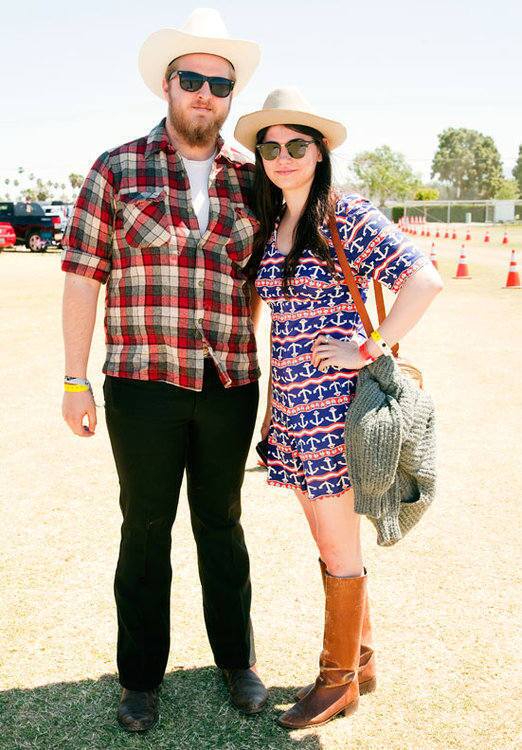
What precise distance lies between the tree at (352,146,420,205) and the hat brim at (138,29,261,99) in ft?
386

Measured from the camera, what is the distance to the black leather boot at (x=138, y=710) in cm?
274

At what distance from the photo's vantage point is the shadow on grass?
8.73 ft

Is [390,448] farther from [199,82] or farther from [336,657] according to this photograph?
[199,82]

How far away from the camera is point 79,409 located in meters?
2.88

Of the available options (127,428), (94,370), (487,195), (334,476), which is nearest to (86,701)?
(127,428)

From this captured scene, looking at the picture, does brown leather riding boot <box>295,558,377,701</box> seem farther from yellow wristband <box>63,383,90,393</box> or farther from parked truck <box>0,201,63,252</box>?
parked truck <box>0,201,63,252</box>

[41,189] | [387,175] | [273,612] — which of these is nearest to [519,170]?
[387,175]

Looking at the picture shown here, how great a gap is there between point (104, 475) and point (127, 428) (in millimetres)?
2718

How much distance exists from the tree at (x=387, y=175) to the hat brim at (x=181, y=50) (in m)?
118

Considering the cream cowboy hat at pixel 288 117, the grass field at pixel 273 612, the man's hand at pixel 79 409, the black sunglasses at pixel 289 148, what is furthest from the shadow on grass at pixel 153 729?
the cream cowboy hat at pixel 288 117

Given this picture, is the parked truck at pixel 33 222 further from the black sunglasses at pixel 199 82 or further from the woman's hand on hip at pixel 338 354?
the woman's hand on hip at pixel 338 354

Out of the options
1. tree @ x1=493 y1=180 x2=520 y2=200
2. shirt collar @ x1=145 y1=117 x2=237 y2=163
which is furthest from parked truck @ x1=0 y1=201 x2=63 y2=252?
tree @ x1=493 y1=180 x2=520 y2=200

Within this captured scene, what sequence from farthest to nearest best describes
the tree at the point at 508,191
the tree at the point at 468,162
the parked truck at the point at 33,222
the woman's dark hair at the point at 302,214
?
the tree at the point at 468,162
the tree at the point at 508,191
the parked truck at the point at 33,222
the woman's dark hair at the point at 302,214

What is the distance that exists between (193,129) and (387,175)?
123 meters
